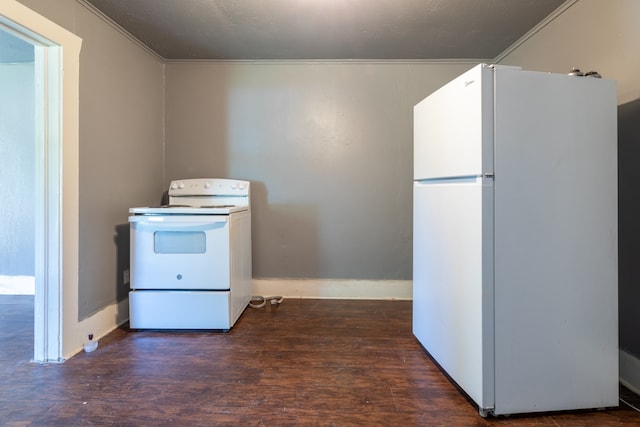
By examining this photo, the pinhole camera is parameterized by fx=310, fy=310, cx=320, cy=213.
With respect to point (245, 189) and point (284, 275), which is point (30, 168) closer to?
point (245, 189)

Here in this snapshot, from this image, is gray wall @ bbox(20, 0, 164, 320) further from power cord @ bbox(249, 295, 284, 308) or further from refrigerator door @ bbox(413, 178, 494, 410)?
refrigerator door @ bbox(413, 178, 494, 410)

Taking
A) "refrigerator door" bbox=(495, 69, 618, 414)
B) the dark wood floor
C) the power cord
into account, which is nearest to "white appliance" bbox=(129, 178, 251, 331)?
the dark wood floor

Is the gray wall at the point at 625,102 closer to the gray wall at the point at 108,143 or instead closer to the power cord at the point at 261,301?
the power cord at the point at 261,301

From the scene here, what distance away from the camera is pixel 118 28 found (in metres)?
2.11

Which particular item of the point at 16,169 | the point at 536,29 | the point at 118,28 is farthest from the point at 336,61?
the point at 16,169

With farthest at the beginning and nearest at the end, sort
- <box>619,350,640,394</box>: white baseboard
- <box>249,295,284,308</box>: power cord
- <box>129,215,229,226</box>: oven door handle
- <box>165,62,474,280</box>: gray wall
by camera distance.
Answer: <box>165,62,474,280</box>: gray wall
<box>249,295,284,308</box>: power cord
<box>129,215,229,226</box>: oven door handle
<box>619,350,640,394</box>: white baseboard

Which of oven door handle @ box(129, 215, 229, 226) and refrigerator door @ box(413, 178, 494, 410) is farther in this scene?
oven door handle @ box(129, 215, 229, 226)

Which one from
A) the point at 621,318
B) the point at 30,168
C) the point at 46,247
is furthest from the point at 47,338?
the point at 621,318

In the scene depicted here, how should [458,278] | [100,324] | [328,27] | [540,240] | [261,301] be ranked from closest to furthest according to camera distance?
[540,240] < [458,278] < [100,324] < [328,27] < [261,301]

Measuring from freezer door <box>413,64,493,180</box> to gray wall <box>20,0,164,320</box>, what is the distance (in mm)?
1962

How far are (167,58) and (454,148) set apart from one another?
2.51m

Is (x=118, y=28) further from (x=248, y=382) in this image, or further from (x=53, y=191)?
(x=248, y=382)

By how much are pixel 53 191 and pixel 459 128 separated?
2.06 m

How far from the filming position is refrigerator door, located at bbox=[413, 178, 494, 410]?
48.3 inches
